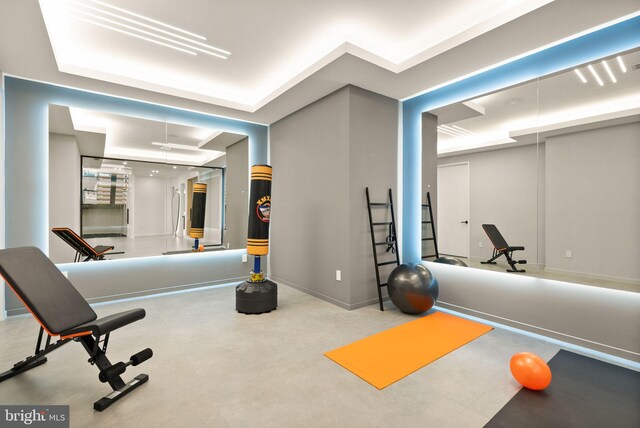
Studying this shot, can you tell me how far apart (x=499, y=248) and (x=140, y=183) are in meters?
5.38

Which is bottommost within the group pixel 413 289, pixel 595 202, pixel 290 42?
pixel 413 289

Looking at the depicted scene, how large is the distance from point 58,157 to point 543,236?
618 centimetres

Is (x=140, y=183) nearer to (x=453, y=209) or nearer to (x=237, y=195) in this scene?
(x=237, y=195)

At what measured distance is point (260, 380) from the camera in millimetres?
2391

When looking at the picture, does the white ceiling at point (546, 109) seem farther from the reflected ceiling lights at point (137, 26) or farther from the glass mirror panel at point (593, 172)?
the reflected ceiling lights at point (137, 26)

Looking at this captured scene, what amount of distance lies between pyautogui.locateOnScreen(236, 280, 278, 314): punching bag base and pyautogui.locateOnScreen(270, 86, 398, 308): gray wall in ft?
Answer: 2.90

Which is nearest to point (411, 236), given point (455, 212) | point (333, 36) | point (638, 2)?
point (455, 212)

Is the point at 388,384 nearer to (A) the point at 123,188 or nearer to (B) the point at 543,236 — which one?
(B) the point at 543,236

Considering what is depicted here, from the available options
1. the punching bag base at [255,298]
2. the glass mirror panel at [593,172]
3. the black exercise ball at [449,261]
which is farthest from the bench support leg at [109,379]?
the glass mirror panel at [593,172]

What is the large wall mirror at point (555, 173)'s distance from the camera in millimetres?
2893

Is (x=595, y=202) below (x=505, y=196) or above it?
below

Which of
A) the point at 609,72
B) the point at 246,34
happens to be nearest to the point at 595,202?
the point at 609,72

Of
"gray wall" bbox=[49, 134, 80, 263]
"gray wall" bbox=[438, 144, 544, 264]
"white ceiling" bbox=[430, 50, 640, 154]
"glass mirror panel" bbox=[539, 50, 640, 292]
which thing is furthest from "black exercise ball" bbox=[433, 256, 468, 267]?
"gray wall" bbox=[49, 134, 80, 263]

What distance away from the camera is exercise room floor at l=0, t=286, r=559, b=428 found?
198 centimetres
